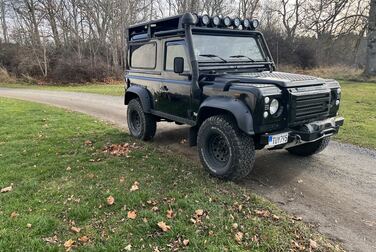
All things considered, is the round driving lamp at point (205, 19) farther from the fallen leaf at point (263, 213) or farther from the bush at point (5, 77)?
the bush at point (5, 77)

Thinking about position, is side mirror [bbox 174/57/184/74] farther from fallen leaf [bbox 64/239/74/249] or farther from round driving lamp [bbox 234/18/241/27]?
fallen leaf [bbox 64/239/74/249]

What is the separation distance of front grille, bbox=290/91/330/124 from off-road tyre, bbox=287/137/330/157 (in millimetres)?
900

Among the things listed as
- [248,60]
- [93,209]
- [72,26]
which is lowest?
[93,209]

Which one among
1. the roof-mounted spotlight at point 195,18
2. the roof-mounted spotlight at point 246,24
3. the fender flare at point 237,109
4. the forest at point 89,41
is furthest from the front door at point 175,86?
the forest at point 89,41

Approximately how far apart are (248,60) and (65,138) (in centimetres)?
431

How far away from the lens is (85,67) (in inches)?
946

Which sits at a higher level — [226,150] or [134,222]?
[226,150]

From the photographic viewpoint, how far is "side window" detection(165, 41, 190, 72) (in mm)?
5371

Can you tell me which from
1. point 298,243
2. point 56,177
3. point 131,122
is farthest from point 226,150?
point 131,122

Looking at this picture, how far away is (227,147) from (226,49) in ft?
6.03

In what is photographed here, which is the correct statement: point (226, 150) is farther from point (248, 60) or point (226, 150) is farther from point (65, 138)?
point (65, 138)

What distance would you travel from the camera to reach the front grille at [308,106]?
445cm

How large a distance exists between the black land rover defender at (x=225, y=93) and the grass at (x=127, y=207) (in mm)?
647

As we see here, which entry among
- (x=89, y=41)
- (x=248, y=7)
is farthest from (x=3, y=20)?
(x=248, y=7)
